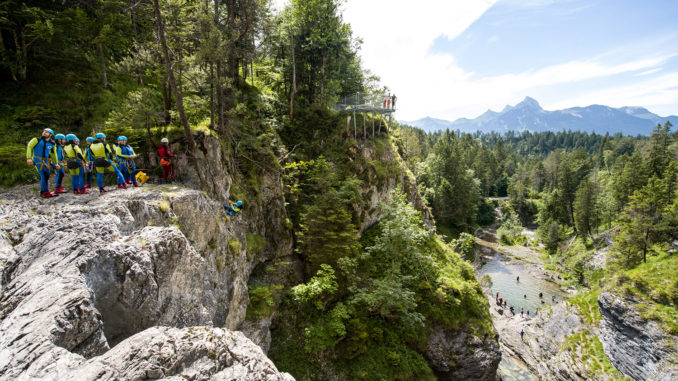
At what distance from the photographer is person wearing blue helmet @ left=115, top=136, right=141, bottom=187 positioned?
392 inches

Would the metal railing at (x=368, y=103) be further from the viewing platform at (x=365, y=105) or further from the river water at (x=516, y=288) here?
the river water at (x=516, y=288)

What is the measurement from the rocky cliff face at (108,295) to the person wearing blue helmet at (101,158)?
762mm

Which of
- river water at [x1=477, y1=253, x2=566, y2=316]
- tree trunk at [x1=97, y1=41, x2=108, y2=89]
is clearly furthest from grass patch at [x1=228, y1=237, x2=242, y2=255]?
river water at [x1=477, y1=253, x2=566, y2=316]

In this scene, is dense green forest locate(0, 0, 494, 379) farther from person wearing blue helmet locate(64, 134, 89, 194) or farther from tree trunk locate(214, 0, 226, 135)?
person wearing blue helmet locate(64, 134, 89, 194)

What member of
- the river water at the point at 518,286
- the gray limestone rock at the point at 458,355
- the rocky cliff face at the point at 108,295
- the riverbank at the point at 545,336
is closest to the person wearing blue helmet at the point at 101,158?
the rocky cliff face at the point at 108,295

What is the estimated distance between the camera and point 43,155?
321 inches

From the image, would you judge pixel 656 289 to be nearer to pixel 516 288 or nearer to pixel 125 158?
pixel 516 288

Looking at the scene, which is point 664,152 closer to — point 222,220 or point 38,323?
point 222,220

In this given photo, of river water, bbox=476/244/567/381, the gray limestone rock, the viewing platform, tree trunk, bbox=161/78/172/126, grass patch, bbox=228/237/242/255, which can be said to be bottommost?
river water, bbox=476/244/567/381

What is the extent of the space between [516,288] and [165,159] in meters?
46.6

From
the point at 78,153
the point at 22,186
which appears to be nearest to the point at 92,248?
the point at 78,153

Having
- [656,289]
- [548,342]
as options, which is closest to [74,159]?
[548,342]

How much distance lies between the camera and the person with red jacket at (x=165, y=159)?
439 inches

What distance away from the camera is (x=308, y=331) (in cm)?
1550
